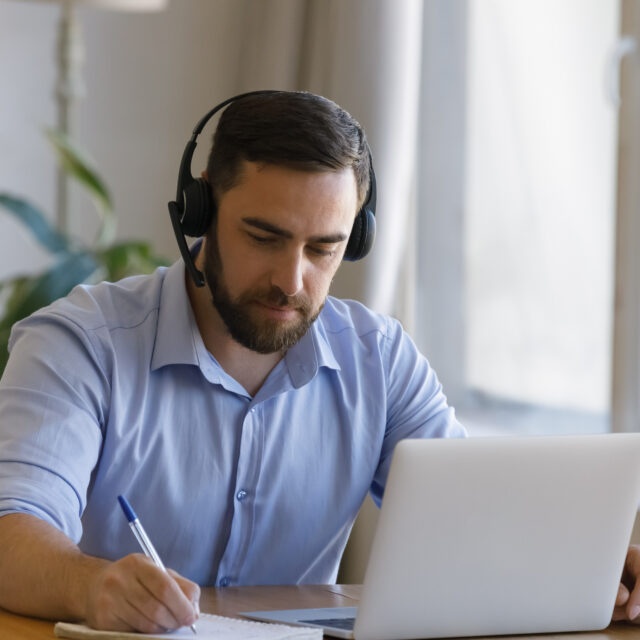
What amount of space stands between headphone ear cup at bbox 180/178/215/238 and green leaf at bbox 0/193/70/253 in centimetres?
113

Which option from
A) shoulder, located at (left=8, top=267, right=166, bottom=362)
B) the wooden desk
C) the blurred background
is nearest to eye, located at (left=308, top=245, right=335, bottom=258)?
shoulder, located at (left=8, top=267, right=166, bottom=362)

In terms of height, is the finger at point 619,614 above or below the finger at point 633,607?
below

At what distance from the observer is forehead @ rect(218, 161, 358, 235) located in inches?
52.9

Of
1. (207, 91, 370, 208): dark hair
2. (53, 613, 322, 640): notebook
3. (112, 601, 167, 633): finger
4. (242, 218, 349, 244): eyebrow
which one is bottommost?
(53, 613, 322, 640): notebook

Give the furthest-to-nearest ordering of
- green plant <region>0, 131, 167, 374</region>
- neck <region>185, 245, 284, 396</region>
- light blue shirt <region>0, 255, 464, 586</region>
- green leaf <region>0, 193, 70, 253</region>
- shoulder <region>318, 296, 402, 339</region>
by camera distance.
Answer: green leaf <region>0, 193, 70, 253</region>
green plant <region>0, 131, 167, 374</region>
shoulder <region>318, 296, 402, 339</region>
neck <region>185, 245, 284, 396</region>
light blue shirt <region>0, 255, 464, 586</region>

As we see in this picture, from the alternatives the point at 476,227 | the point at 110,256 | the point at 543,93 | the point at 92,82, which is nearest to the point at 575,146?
the point at 543,93

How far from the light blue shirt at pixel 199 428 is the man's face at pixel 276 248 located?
2.9 inches

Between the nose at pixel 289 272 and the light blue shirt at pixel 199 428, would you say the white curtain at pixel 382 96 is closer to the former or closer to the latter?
the light blue shirt at pixel 199 428

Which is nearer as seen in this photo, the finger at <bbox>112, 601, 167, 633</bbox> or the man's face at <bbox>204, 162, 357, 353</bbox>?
the finger at <bbox>112, 601, 167, 633</bbox>

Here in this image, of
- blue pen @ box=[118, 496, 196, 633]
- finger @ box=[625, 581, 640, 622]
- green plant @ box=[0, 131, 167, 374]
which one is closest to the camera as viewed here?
blue pen @ box=[118, 496, 196, 633]

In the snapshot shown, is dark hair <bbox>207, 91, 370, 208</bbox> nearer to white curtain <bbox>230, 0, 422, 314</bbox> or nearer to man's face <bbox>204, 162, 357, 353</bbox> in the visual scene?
man's face <bbox>204, 162, 357, 353</bbox>

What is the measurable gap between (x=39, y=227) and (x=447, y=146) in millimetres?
1061

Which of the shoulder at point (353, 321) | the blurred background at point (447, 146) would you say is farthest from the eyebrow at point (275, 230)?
the blurred background at point (447, 146)

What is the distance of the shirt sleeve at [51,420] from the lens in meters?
1.19
